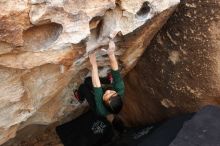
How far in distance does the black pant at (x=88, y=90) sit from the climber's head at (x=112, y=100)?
0.49ft

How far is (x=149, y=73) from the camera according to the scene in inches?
111

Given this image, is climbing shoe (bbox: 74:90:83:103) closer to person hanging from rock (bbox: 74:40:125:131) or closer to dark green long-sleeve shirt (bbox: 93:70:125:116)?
person hanging from rock (bbox: 74:40:125:131)

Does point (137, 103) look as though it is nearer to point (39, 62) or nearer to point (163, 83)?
point (163, 83)

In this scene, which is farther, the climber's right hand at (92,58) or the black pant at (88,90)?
the black pant at (88,90)

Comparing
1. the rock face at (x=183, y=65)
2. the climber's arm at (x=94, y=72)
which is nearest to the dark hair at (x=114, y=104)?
the climber's arm at (x=94, y=72)

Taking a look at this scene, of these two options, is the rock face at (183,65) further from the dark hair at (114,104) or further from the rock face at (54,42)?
the dark hair at (114,104)

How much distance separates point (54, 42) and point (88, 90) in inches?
21.0

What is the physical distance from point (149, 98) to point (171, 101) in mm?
187

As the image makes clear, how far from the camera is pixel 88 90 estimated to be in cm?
254

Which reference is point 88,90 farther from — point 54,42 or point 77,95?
point 54,42

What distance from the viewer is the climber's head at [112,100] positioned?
2.37 metres

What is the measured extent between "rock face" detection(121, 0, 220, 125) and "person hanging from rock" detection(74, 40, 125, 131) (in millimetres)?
351

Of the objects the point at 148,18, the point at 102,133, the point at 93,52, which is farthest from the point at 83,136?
the point at 148,18

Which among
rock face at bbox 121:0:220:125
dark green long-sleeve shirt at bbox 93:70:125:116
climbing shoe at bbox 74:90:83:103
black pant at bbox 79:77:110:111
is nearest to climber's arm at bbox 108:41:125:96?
dark green long-sleeve shirt at bbox 93:70:125:116
